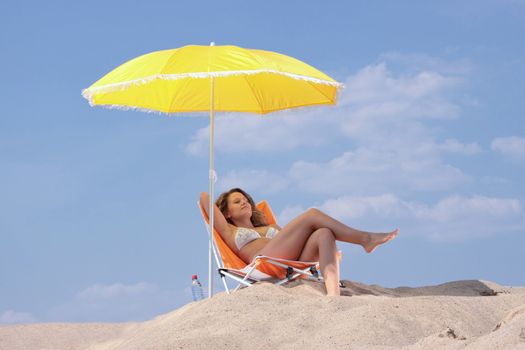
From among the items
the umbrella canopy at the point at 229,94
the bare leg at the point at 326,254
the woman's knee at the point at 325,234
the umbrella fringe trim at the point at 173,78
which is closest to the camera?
the umbrella fringe trim at the point at 173,78

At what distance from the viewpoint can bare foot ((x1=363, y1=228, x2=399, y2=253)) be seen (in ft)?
16.3

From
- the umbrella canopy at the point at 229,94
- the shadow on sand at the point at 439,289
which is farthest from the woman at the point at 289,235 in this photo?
the umbrella canopy at the point at 229,94

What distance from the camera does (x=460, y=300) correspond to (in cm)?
489

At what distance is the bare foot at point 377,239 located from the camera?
4.96 meters

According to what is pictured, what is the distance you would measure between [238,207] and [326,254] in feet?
3.18

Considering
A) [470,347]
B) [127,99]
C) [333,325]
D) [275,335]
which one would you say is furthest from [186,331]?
[127,99]

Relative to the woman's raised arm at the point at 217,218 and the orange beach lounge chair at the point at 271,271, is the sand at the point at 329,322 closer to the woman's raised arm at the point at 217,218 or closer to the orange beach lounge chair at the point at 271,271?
the orange beach lounge chair at the point at 271,271

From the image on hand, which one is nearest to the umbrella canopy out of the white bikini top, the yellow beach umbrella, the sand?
the yellow beach umbrella

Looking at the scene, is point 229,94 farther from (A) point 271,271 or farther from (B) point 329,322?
(B) point 329,322

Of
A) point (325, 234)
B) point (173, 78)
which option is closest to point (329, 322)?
point (325, 234)

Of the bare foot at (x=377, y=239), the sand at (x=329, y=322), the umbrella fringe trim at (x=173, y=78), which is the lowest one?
the sand at (x=329, y=322)

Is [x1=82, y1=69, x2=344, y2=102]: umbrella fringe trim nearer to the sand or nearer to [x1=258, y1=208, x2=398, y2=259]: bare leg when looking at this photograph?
[x1=258, y1=208, x2=398, y2=259]: bare leg

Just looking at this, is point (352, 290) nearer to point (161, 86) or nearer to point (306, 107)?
point (306, 107)

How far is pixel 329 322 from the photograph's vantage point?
4.12 m
